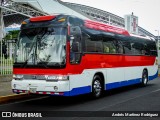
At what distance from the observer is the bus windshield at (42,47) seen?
10.0m

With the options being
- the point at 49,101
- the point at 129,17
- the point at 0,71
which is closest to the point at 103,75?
the point at 49,101

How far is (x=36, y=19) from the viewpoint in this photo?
35.4 feet

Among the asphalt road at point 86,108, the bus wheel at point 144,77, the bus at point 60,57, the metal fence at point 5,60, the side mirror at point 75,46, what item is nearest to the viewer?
the asphalt road at point 86,108

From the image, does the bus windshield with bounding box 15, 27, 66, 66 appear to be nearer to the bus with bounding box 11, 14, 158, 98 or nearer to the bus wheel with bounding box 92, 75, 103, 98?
the bus with bounding box 11, 14, 158, 98

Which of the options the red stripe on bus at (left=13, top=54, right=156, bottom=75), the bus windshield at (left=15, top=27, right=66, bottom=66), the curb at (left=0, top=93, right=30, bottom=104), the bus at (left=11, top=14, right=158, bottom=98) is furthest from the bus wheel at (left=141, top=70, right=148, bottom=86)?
the bus windshield at (left=15, top=27, right=66, bottom=66)

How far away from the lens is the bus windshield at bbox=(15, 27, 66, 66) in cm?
1000

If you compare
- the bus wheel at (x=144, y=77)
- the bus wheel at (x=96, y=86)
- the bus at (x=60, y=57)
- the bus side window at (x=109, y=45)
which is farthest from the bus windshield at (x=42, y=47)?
the bus wheel at (x=144, y=77)

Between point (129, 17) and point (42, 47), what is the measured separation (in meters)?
23.9

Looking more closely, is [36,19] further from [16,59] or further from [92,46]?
[92,46]

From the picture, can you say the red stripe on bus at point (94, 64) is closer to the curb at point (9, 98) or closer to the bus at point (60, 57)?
the bus at point (60, 57)

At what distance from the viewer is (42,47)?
10234mm

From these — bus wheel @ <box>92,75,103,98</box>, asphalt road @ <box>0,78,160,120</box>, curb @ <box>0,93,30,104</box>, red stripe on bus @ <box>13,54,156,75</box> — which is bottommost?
asphalt road @ <box>0,78,160,120</box>

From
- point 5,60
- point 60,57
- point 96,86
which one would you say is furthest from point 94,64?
point 5,60

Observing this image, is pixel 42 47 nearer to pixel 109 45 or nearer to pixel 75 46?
pixel 75 46
